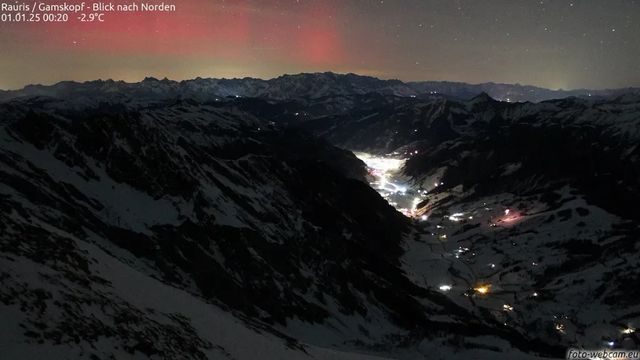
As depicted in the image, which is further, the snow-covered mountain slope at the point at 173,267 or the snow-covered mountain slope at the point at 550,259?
the snow-covered mountain slope at the point at 550,259

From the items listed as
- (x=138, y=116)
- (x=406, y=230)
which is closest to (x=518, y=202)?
(x=406, y=230)

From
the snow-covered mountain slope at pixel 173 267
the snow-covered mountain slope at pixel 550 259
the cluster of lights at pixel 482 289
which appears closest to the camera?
the snow-covered mountain slope at pixel 173 267

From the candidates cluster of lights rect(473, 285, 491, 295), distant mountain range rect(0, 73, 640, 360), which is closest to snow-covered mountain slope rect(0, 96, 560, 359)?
distant mountain range rect(0, 73, 640, 360)

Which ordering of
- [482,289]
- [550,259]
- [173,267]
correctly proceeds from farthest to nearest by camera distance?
[550,259], [482,289], [173,267]

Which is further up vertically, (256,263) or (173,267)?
(256,263)

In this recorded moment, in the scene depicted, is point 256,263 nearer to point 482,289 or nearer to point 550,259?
point 482,289

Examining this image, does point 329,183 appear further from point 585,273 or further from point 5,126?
point 5,126

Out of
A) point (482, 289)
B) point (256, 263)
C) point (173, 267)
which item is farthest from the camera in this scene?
point (482, 289)

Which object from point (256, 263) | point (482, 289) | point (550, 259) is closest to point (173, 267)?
point (256, 263)

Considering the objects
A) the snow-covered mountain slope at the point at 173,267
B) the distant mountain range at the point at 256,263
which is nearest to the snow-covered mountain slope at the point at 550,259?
the distant mountain range at the point at 256,263

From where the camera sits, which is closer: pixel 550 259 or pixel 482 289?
pixel 482 289

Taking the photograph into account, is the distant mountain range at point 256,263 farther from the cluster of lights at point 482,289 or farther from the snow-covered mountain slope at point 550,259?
the cluster of lights at point 482,289
